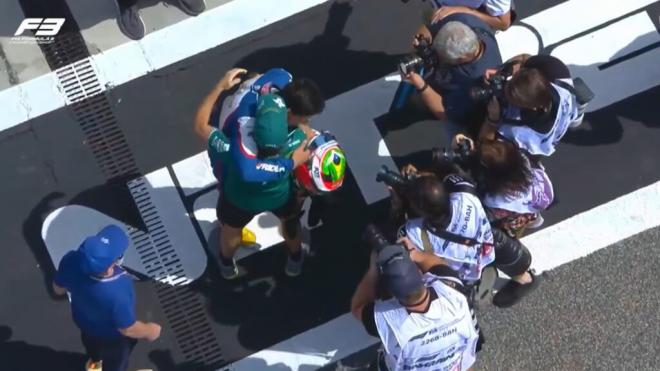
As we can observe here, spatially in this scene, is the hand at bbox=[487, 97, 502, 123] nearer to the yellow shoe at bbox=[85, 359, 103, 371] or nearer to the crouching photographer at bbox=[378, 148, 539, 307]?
the crouching photographer at bbox=[378, 148, 539, 307]

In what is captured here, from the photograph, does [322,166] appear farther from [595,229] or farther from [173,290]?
[595,229]

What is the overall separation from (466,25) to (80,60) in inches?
142

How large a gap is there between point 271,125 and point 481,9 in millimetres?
2111

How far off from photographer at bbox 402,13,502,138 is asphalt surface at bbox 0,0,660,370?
116 cm

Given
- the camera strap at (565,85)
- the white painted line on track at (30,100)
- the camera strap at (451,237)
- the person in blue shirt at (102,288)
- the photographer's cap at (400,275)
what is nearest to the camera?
the photographer's cap at (400,275)

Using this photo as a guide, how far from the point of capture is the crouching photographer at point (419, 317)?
5262 millimetres

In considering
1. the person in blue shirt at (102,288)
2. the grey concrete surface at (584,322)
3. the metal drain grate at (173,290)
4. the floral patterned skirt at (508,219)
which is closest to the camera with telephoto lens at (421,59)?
the floral patterned skirt at (508,219)

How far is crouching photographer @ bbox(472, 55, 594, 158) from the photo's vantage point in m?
5.71

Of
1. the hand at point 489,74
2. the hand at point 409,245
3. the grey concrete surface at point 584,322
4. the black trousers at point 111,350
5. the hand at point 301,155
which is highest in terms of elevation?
the hand at point 301,155

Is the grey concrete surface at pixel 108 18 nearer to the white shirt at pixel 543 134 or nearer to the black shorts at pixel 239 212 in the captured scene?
the black shorts at pixel 239 212

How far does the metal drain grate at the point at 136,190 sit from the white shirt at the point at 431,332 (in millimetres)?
2168

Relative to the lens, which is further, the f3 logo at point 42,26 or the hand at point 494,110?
the f3 logo at point 42,26

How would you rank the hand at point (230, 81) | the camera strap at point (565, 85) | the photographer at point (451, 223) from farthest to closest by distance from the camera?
the hand at point (230, 81), the camera strap at point (565, 85), the photographer at point (451, 223)

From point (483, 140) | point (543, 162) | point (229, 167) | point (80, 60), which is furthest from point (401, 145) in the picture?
point (80, 60)
